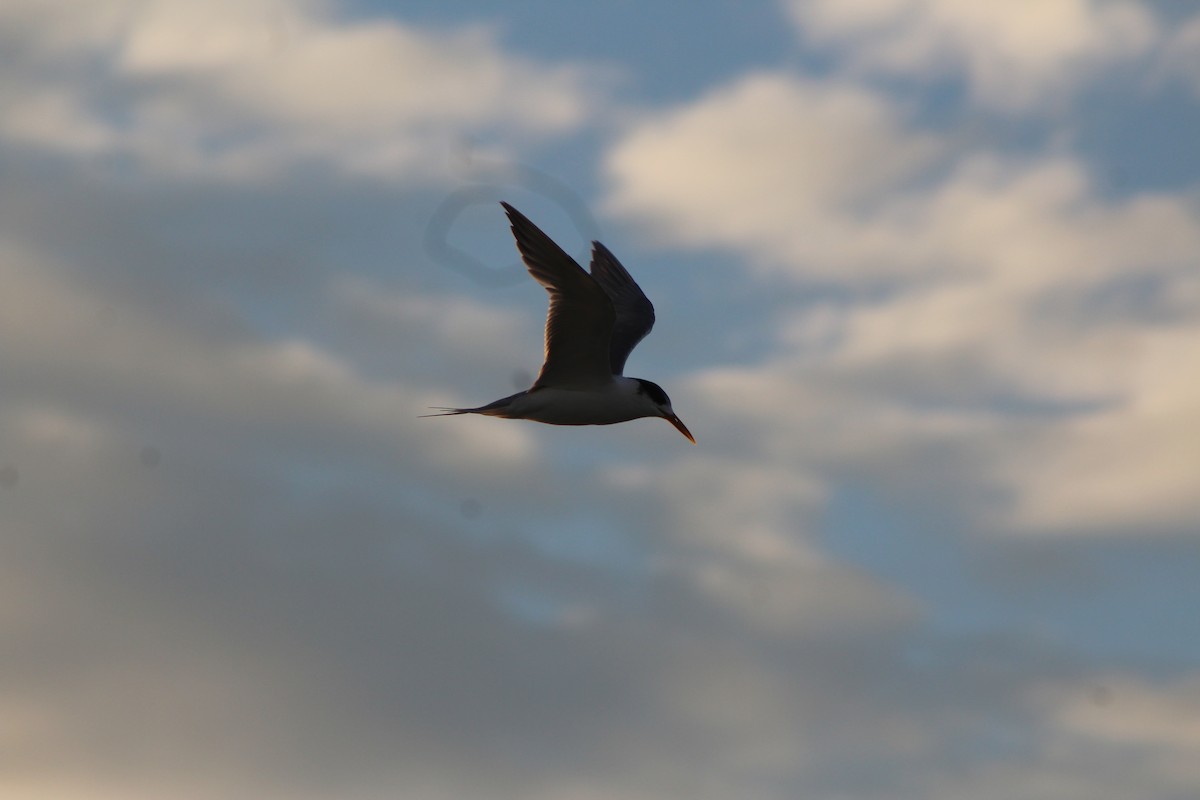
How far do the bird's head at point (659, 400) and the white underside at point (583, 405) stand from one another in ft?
0.25

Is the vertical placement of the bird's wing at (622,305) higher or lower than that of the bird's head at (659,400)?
higher

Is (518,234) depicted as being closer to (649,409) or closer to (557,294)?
(557,294)

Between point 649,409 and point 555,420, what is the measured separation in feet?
5.29

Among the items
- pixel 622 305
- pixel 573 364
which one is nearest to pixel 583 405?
pixel 573 364

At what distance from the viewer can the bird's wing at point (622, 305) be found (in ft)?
74.2

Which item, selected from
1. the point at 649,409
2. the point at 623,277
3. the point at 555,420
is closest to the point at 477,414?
the point at 555,420

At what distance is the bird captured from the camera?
722 inches

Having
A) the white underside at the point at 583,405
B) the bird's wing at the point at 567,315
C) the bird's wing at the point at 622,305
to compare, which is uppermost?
the bird's wing at the point at 622,305

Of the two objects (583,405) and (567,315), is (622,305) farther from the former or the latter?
(567,315)

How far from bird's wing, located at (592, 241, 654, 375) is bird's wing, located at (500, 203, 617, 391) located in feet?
4.37

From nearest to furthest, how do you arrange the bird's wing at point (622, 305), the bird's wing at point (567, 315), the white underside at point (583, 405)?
the bird's wing at point (567, 315) < the white underside at point (583, 405) < the bird's wing at point (622, 305)

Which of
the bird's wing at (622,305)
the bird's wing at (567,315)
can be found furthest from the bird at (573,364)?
the bird's wing at (622,305)

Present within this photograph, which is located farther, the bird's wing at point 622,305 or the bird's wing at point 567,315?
the bird's wing at point 622,305

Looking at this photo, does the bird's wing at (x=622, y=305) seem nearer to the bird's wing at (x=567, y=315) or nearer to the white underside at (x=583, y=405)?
the white underside at (x=583, y=405)
